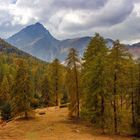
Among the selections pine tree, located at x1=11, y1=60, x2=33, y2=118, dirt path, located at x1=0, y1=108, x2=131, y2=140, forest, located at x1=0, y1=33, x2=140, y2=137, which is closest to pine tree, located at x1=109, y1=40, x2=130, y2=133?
forest, located at x1=0, y1=33, x2=140, y2=137

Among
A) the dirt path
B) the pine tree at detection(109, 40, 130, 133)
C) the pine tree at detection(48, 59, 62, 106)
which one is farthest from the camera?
the pine tree at detection(48, 59, 62, 106)

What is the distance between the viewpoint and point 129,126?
58.4m

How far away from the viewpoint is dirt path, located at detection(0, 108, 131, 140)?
48531 millimetres

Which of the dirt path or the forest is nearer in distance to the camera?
the dirt path

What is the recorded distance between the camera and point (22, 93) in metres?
63.0

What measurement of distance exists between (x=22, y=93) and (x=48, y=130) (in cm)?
1198

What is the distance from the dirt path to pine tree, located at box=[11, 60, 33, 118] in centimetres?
282

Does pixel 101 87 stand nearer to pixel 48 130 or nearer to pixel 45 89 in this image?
pixel 48 130

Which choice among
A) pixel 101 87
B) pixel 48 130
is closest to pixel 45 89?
pixel 48 130

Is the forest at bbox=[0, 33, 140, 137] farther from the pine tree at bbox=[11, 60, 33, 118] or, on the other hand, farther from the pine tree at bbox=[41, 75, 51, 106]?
the pine tree at bbox=[41, 75, 51, 106]

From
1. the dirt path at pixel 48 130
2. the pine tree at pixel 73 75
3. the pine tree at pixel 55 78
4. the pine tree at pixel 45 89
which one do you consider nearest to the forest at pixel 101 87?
the pine tree at pixel 73 75

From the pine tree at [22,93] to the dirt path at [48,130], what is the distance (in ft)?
9.25

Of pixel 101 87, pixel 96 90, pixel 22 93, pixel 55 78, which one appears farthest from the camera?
pixel 55 78

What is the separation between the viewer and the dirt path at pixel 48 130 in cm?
4853
